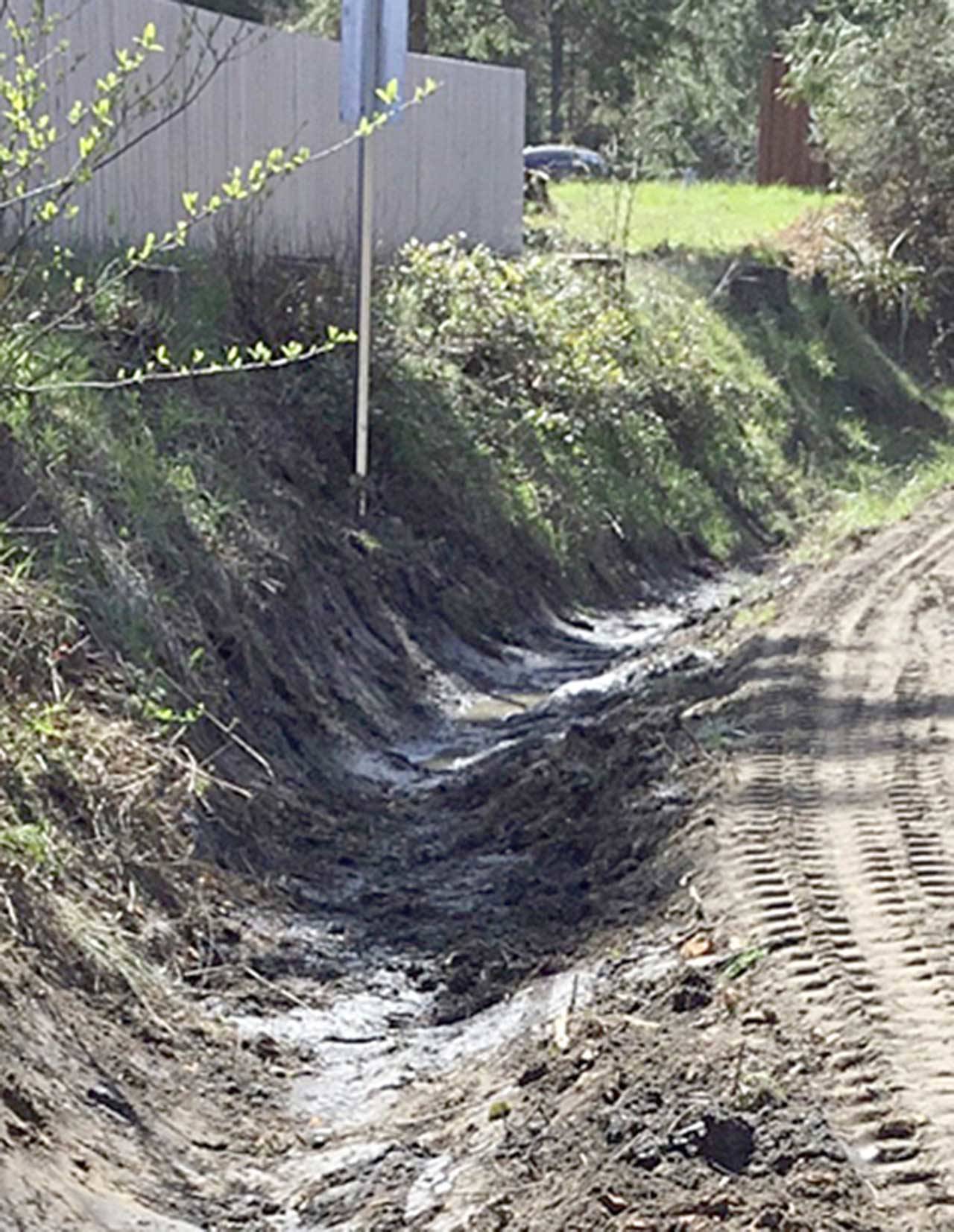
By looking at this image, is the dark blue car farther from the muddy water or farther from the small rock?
the small rock

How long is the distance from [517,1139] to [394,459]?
9.53m

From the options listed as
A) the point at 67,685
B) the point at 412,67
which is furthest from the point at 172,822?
the point at 412,67

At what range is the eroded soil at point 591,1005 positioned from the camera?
18.2ft

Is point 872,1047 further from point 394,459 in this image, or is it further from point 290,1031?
point 394,459

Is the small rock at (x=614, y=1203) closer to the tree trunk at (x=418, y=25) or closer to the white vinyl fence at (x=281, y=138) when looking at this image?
the white vinyl fence at (x=281, y=138)

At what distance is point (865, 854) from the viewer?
319 inches

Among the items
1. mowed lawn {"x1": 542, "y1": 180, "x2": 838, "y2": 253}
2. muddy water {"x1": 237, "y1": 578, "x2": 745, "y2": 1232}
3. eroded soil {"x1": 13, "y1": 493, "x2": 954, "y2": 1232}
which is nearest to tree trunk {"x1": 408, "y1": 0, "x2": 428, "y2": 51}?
mowed lawn {"x1": 542, "y1": 180, "x2": 838, "y2": 253}

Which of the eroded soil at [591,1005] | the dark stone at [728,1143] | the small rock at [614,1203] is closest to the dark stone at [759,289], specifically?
the eroded soil at [591,1005]

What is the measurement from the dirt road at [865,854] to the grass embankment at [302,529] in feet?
6.83

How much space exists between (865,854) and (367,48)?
7.22 metres

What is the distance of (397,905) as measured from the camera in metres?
9.30

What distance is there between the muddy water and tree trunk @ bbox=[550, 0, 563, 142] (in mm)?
19877

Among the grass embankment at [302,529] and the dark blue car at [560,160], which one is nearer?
the grass embankment at [302,529]

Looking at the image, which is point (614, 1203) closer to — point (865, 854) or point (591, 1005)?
point (591, 1005)
